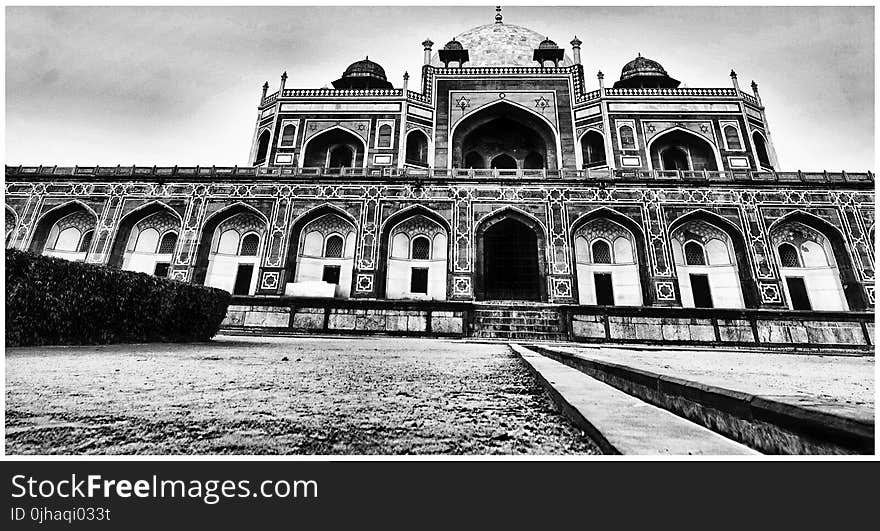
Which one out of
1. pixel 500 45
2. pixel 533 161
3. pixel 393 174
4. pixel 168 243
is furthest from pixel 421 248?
pixel 500 45

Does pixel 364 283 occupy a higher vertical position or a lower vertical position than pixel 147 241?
lower

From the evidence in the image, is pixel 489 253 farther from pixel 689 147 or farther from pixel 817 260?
pixel 689 147

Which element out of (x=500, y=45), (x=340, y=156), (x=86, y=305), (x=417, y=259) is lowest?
(x=86, y=305)

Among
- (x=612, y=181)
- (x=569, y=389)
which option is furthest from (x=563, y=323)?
(x=569, y=389)

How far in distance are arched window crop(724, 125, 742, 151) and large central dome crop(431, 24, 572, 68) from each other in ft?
29.8

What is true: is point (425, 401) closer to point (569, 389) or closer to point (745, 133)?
point (569, 389)

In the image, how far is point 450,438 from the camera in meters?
1.14

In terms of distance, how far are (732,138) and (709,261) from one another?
23.3 ft

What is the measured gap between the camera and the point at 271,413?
135cm

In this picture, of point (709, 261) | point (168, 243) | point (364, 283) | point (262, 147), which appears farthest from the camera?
point (262, 147)

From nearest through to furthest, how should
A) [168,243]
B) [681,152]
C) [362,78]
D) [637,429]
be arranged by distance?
[637,429] → [168,243] → [681,152] → [362,78]

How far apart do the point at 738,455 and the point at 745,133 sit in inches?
839

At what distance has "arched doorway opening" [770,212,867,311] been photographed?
506 inches

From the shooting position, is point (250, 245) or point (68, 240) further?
point (250, 245)
